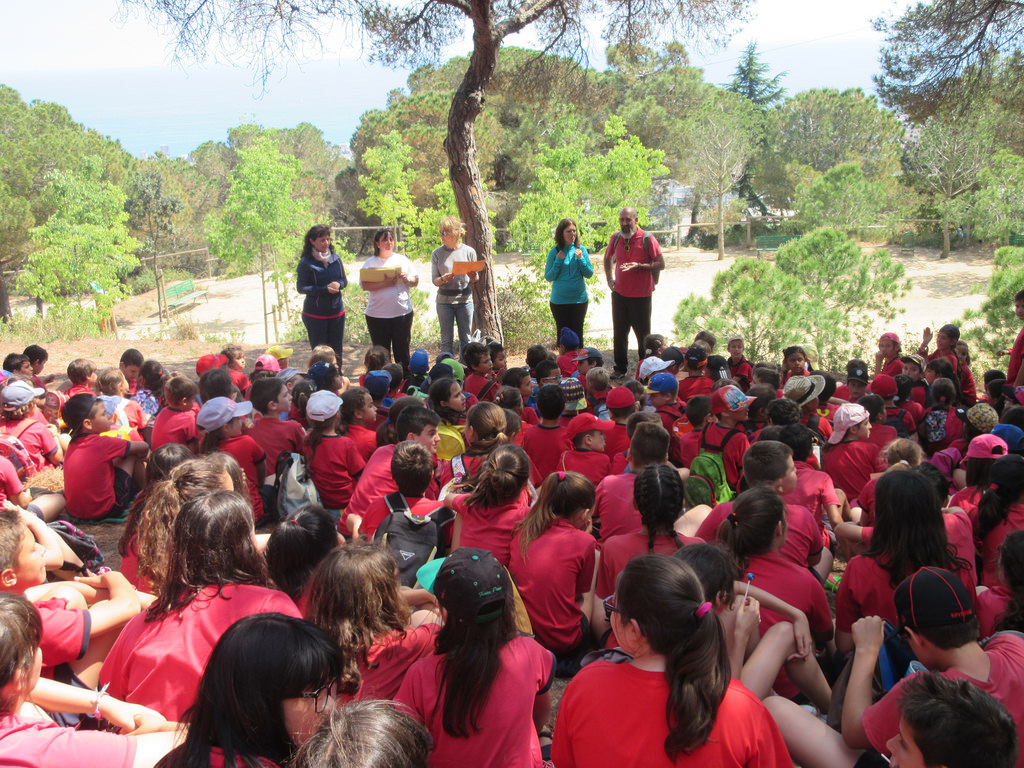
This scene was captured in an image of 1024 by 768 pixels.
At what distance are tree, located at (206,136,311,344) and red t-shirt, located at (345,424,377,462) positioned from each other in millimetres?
18008

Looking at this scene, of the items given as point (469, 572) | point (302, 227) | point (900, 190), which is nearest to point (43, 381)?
point (469, 572)

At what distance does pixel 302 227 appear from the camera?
25.0 meters

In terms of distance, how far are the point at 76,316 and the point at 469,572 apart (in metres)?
20.4

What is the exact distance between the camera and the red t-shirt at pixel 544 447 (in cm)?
468

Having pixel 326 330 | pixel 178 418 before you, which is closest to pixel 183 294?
pixel 326 330

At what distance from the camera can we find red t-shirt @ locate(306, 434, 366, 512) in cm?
461

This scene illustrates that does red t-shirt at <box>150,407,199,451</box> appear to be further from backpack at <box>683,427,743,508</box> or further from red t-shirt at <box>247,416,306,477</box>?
backpack at <box>683,427,743,508</box>

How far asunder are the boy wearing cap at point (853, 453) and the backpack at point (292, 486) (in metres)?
2.98

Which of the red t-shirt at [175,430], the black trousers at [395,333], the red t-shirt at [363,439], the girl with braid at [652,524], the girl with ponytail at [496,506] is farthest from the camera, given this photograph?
the black trousers at [395,333]

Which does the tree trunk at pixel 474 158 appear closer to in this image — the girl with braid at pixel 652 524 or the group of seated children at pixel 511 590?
the group of seated children at pixel 511 590

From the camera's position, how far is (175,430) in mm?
4969

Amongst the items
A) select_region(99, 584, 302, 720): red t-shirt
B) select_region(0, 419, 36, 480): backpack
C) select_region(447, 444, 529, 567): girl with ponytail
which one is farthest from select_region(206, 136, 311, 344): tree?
select_region(99, 584, 302, 720): red t-shirt

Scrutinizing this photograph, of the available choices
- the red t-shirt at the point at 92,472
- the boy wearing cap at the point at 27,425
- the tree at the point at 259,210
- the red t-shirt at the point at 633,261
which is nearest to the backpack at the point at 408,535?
the red t-shirt at the point at 92,472

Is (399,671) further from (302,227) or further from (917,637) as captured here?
(302,227)
